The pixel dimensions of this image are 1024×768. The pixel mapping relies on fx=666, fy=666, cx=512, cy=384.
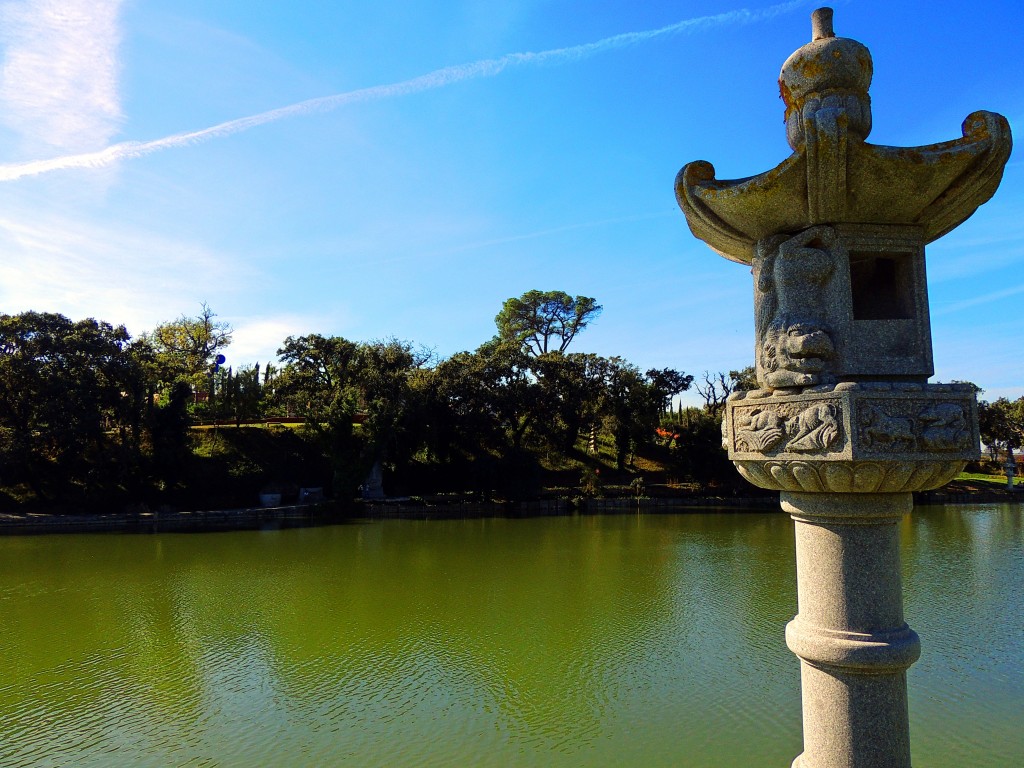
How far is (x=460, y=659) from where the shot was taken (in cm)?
686

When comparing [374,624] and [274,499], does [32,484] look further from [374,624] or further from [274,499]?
[374,624]

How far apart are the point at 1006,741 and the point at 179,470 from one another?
69.0ft

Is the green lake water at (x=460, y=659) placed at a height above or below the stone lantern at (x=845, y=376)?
below

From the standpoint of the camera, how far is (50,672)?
21.7 feet

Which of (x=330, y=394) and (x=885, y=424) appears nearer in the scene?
(x=885, y=424)

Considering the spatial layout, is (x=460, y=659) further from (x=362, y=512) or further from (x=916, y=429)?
(x=362, y=512)

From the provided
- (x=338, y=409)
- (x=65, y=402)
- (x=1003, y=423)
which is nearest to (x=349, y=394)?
(x=338, y=409)

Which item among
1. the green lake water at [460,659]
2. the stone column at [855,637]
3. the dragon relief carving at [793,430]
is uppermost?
the dragon relief carving at [793,430]

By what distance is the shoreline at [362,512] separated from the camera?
1708cm

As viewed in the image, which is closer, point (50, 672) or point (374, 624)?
point (50, 672)

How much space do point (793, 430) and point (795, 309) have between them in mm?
470

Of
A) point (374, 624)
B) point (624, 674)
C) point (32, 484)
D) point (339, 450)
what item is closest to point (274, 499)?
point (339, 450)

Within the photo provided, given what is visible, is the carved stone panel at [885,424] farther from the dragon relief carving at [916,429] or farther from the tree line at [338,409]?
the tree line at [338,409]

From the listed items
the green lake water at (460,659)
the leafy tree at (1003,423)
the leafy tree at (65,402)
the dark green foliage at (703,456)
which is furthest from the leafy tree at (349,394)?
the leafy tree at (1003,423)
